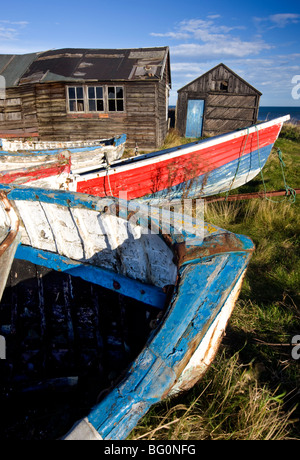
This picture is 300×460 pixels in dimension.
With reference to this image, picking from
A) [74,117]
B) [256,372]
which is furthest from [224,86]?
[256,372]

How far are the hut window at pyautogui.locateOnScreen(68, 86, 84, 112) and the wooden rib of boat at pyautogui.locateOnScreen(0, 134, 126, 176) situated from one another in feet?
13.8

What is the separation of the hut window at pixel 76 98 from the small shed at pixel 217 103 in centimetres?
726

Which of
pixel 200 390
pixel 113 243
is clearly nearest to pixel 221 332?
pixel 200 390

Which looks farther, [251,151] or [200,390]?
[251,151]

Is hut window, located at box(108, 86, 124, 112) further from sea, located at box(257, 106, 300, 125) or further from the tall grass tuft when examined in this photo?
sea, located at box(257, 106, 300, 125)

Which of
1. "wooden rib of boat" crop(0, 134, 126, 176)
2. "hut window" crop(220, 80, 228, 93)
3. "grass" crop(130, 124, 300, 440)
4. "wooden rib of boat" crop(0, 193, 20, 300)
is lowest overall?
"grass" crop(130, 124, 300, 440)

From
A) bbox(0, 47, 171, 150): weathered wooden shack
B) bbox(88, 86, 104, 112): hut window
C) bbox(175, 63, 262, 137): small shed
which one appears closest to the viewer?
bbox(0, 47, 171, 150): weathered wooden shack

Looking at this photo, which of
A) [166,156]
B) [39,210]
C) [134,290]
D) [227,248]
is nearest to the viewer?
[227,248]

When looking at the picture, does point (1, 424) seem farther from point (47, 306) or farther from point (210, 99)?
point (210, 99)

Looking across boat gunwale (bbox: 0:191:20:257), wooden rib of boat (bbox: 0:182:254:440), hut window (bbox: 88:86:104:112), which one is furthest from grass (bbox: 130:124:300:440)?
hut window (bbox: 88:86:104:112)

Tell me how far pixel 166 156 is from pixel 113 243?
118 inches

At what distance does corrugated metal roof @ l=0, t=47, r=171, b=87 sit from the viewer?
11.2m

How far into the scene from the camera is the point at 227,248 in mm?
1788


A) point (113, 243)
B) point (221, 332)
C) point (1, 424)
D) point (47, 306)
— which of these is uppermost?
point (113, 243)
